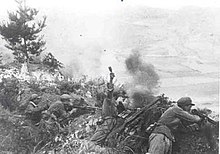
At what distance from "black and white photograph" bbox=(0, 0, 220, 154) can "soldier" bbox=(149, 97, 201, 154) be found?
1 cm

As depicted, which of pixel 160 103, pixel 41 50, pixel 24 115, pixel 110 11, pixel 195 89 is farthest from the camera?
pixel 41 50

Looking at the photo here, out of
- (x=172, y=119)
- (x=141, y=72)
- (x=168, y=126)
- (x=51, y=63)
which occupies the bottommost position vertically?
(x=168, y=126)

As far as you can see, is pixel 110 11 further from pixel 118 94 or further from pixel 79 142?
pixel 79 142

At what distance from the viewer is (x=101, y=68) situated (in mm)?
8906

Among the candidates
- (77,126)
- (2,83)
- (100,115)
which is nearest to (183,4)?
(100,115)

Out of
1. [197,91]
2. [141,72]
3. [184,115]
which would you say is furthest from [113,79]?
[184,115]

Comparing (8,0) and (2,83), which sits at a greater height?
(8,0)

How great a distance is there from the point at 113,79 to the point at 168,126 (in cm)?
367

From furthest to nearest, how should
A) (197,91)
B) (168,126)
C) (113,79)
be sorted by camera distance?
1. (113,79)
2. (197,91)
3. (168,126)

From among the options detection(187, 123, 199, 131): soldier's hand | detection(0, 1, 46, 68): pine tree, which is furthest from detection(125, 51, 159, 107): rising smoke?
detection(0, 1, 46, 68): pine tree

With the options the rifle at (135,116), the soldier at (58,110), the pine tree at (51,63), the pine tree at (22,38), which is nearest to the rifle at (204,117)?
the rifle at (135,116)

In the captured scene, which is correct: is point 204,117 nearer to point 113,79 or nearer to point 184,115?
point 184,115

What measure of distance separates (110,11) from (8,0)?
3.15m

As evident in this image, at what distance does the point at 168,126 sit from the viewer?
485 cm
